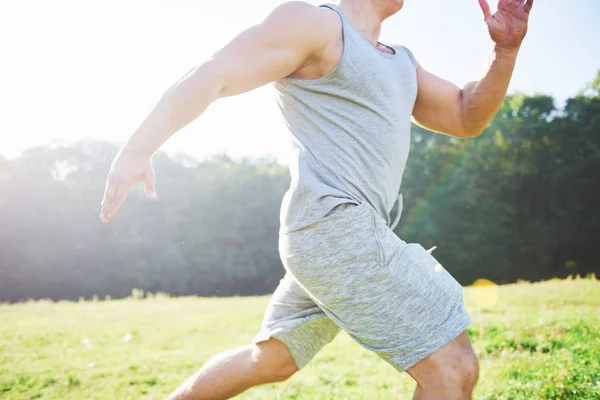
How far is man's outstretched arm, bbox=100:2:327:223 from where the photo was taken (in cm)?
168

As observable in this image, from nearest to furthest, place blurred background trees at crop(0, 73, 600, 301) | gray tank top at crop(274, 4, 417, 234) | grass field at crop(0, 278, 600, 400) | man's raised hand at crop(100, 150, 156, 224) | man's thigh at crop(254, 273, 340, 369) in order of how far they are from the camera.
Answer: man's raised hand at crop(100, 150, 156, 224) → gray tank top at crop(274, 4, 417, 234) → man's thigh at crop(254, 273, 340, 369) → grass field at crop(0, 278, 600, 400) → blurred background trees at crop(0, 73, 600, 301)

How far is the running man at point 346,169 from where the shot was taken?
5.67 feet

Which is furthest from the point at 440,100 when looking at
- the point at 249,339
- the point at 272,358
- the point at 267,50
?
the point at 249,339

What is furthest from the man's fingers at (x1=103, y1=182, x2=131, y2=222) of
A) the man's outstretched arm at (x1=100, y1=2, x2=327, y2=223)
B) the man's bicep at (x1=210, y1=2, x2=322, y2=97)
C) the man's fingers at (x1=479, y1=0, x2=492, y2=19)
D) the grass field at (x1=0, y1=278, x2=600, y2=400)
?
the grass field at (x1=0, y1=278, x2=600, y2=400)

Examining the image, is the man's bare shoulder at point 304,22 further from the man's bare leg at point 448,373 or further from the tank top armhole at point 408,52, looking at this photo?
the man's bare leg at point 448,373

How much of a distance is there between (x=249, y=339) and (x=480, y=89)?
16.8 ft

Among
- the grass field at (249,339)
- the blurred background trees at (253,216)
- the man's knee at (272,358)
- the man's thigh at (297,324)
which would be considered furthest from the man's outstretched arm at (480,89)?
the blurred background trees at (253,216)

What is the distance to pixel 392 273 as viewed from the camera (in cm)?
181

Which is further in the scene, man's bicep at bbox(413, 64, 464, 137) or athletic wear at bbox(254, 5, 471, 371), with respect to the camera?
man's bicep at bbox(413, 64, 464, 137)

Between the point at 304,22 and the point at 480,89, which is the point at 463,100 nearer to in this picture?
the point at 480,89

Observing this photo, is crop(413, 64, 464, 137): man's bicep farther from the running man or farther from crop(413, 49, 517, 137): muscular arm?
the running man

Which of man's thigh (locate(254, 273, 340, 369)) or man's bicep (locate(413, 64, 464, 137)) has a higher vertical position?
man's bicep (locate(413, 64, 464, 137))

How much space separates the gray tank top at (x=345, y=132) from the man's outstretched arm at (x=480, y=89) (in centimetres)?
48

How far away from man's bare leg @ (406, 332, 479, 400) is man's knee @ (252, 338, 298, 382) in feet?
2.27
